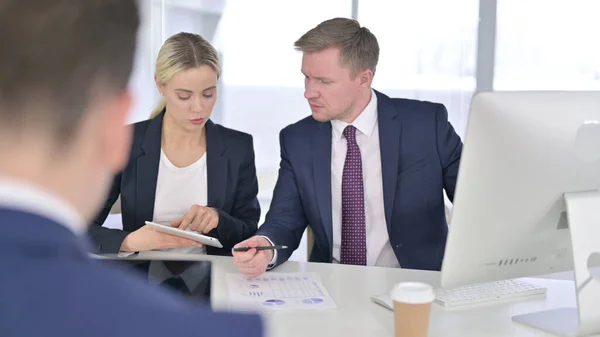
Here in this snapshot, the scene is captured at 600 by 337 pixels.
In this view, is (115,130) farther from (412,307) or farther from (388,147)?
(388,147)

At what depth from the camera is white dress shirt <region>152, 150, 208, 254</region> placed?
2447 millimetres

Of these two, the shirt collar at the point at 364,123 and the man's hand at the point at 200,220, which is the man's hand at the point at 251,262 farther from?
the shirt collar at the point at 364,123

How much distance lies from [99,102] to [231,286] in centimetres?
133

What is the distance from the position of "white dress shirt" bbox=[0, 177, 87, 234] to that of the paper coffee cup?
0.91 metres

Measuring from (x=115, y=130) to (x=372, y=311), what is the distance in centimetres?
118

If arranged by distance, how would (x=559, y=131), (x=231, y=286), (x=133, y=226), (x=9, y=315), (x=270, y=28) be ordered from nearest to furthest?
1. (x=9, y=315)
2. (x=559, y=131)
3. (x=231, y=286)
4. (x=133, y=226)
5. (x=270, y=28)

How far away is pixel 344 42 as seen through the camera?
254 cm

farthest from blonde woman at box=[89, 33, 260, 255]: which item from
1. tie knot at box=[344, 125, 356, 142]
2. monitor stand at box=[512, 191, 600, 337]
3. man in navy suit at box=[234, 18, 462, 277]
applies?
monitor stand at box=[512, 191, 600, 337]

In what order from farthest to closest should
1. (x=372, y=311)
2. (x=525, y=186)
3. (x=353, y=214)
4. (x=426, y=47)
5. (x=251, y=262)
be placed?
(x=426, y=47) → (x=353, y=214) → (x=251, y=262) → (x=372, y=311) → (x=525, y=186)

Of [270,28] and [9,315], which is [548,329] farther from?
[270,28]

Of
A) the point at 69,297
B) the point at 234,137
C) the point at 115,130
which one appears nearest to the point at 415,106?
the point at 234,137

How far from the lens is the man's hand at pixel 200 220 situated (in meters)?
2.18

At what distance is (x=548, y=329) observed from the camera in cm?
146

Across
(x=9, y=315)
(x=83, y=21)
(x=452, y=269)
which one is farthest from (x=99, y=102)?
(x=452, y=269)
